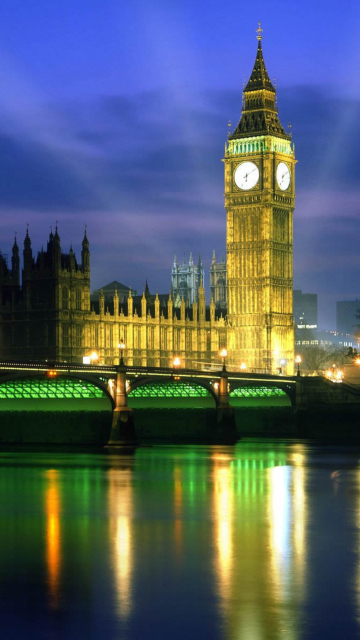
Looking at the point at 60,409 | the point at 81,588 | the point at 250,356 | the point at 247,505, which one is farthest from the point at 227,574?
the point at 250,356

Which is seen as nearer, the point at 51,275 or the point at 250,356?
the point at 51,275

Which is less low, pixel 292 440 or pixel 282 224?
pixel 282 224

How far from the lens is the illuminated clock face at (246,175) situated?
4879 inches

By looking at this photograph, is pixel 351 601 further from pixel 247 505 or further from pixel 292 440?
pixel 292 440

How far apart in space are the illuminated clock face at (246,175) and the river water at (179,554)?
230 feet

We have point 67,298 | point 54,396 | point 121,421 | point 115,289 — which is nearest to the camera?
point 121,421

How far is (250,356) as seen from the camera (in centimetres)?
12356

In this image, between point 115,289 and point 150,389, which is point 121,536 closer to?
point 150,389

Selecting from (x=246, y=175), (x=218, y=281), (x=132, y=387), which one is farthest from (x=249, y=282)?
(x=218, y=281)

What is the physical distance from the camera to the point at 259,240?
407 ft

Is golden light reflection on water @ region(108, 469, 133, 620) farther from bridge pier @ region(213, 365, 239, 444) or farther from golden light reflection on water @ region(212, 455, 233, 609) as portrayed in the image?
bridge pier @ region(213, 365, 239, 444)

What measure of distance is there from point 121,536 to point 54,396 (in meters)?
49.7

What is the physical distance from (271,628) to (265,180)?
101709 millimetres

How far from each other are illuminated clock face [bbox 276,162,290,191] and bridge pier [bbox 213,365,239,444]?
123ft
